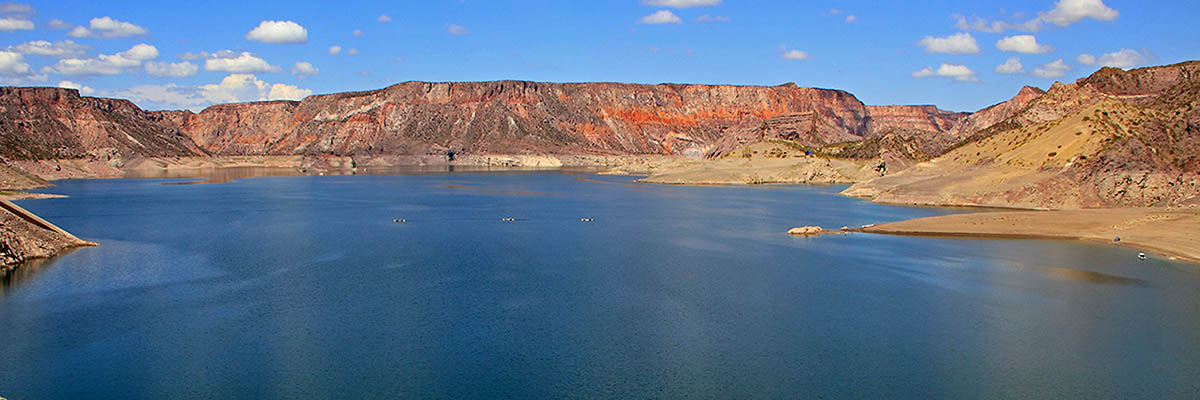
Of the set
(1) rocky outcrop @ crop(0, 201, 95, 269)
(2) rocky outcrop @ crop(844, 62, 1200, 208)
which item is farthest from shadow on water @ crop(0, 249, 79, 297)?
(2) rocky outcrop @ crop(844, 62, 1200, 208)

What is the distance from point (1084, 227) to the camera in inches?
1596

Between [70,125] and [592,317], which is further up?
[70,125]

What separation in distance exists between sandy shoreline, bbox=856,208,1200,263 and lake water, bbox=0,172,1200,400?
199cm

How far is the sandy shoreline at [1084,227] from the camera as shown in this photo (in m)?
35.8

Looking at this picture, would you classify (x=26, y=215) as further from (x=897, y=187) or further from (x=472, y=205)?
(x=897, y=187)

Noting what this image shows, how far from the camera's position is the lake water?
17312 mm

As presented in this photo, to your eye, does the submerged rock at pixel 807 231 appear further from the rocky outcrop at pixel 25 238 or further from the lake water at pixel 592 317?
the rocky outcrop at pixel 25 238

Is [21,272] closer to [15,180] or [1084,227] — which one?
[1084,227]

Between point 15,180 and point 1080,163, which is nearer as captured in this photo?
point 1080,163

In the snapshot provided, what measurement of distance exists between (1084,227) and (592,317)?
2963 centimetres

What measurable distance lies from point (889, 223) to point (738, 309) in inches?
968

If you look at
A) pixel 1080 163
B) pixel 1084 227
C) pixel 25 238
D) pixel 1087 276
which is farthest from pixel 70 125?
pixel 1087 276

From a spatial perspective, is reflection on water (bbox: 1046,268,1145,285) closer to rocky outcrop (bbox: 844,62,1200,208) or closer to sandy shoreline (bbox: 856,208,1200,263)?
sandy shoreline (bbox: 856,208,1200,263)

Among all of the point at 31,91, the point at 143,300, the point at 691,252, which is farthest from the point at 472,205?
the point at 31,91
